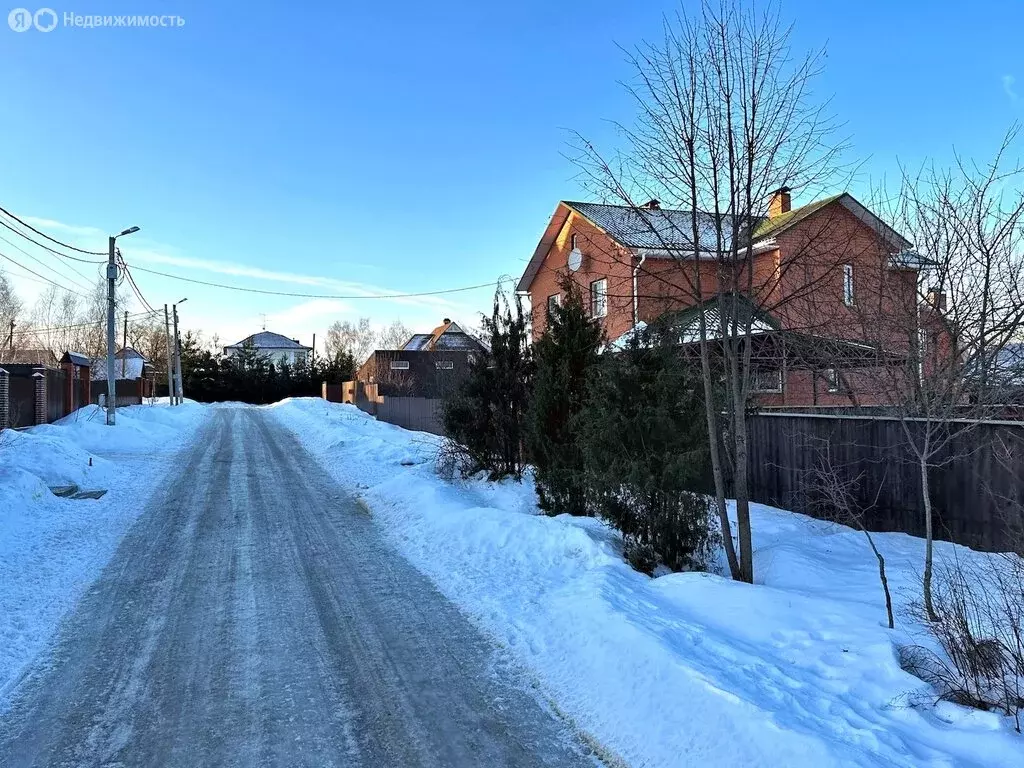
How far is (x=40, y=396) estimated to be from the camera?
2100 centimetres

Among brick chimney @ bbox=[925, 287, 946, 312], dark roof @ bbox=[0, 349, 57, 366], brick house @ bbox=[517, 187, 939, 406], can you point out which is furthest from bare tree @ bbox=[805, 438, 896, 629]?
dark roof @ bbox=[0, 349, 57, 366]

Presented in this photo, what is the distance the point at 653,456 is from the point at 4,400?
18.5m

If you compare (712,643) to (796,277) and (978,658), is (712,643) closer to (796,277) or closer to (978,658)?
(978,658)

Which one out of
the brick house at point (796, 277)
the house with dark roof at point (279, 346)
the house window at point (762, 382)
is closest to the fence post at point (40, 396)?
the brick house at point (796, 277)

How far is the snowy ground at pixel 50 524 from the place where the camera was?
5086 millimetres

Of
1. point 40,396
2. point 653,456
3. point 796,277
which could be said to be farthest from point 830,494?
point 40,396

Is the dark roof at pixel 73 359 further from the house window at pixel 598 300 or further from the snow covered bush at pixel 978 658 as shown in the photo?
the snow covered bush at pixel 978 658

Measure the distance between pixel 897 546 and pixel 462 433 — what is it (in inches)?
280

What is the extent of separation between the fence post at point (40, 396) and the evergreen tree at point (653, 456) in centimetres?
2068

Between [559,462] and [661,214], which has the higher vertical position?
[661,214]

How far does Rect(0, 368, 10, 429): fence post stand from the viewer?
17.6m

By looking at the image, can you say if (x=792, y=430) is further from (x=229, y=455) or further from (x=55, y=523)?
(x=229, y=455)

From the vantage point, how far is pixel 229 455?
17109 mm

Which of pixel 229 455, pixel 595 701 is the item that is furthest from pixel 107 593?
pixel 229 455
